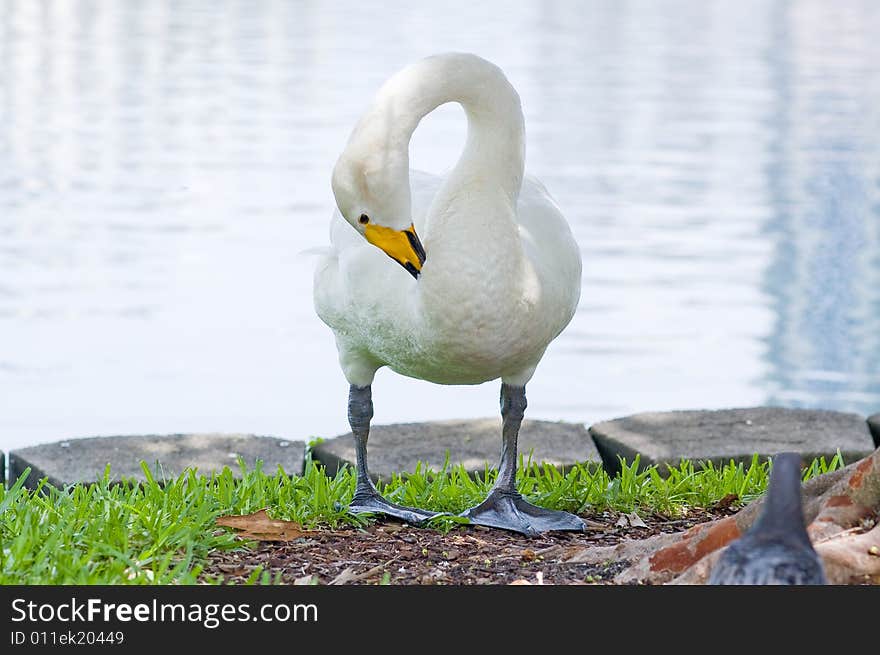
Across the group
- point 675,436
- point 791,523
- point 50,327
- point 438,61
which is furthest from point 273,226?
point 791,523

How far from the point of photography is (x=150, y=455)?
5.35 meters

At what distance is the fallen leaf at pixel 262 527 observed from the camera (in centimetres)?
397

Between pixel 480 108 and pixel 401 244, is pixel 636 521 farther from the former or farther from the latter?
pixel 480 108

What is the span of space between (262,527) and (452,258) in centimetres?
89

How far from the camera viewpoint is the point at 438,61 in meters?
4.07

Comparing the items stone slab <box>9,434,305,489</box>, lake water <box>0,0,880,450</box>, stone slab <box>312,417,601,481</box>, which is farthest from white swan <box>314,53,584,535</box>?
lake water <box>0,0,880,450</box>

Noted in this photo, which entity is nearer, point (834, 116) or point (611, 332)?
point (611, 332)

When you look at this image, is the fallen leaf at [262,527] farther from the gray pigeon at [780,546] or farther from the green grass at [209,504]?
the gray pigeon at [780,546]

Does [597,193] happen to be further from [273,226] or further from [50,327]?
[50,327]

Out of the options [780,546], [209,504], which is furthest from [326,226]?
[780,546]

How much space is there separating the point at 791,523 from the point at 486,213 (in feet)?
5.49

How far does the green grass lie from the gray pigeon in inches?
50.0

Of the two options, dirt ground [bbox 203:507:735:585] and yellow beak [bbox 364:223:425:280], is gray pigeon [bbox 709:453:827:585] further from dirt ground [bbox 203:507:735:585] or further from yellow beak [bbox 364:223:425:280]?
yellow beak [bbox 364:223:425:280]

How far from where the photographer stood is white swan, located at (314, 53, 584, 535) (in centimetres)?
382
